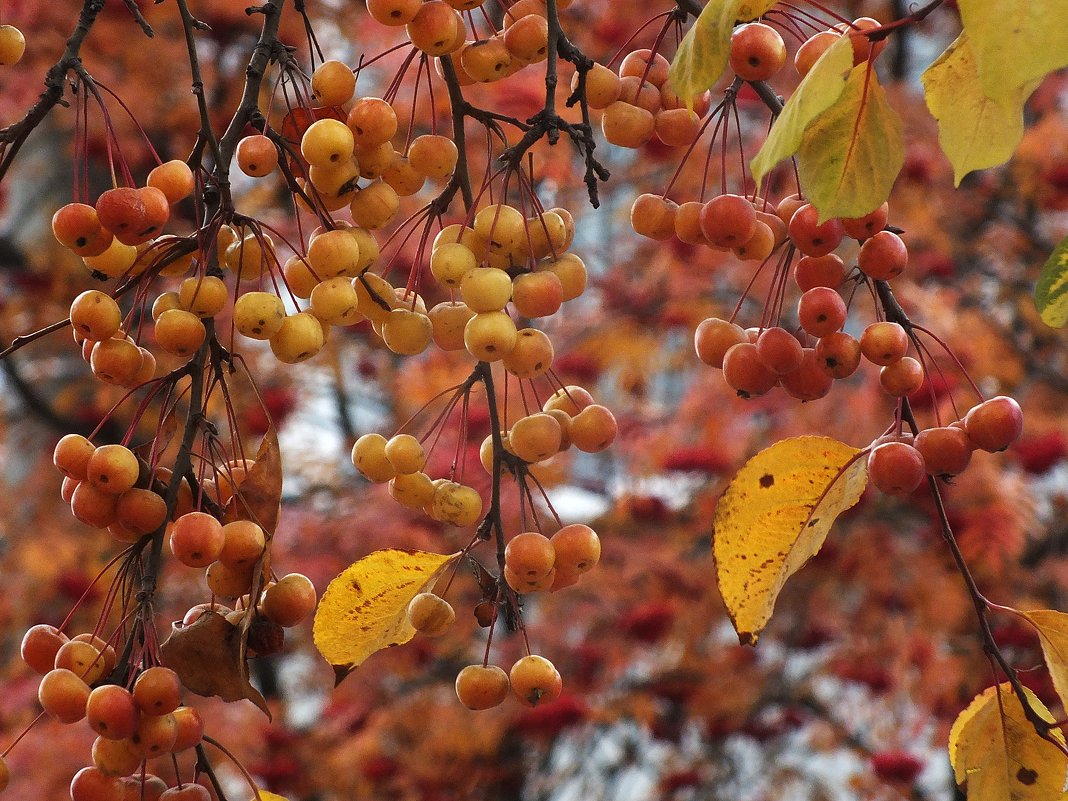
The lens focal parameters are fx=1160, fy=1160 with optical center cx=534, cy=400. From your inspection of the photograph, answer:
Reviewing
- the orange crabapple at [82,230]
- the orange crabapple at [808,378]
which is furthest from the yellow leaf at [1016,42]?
the orange crabapple at [82,230]

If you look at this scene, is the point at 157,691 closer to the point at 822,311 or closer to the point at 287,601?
the point at 287,601

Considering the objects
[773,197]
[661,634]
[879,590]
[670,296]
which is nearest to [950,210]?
[773,197]

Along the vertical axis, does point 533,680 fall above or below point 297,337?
below

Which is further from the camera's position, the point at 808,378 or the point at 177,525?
the point at 808,378

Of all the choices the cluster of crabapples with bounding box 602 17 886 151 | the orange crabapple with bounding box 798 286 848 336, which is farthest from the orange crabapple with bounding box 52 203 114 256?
the orange crabapple with bounding box 798 286 848 336

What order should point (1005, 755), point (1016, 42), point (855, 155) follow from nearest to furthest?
point (1016, 42) → point (855, 155) → point (1005, 755)

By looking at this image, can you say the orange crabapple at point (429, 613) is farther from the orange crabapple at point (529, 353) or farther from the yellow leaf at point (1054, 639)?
the yellow leaf at point (1054, 639)

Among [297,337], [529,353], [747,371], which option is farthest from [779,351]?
[297,337]
